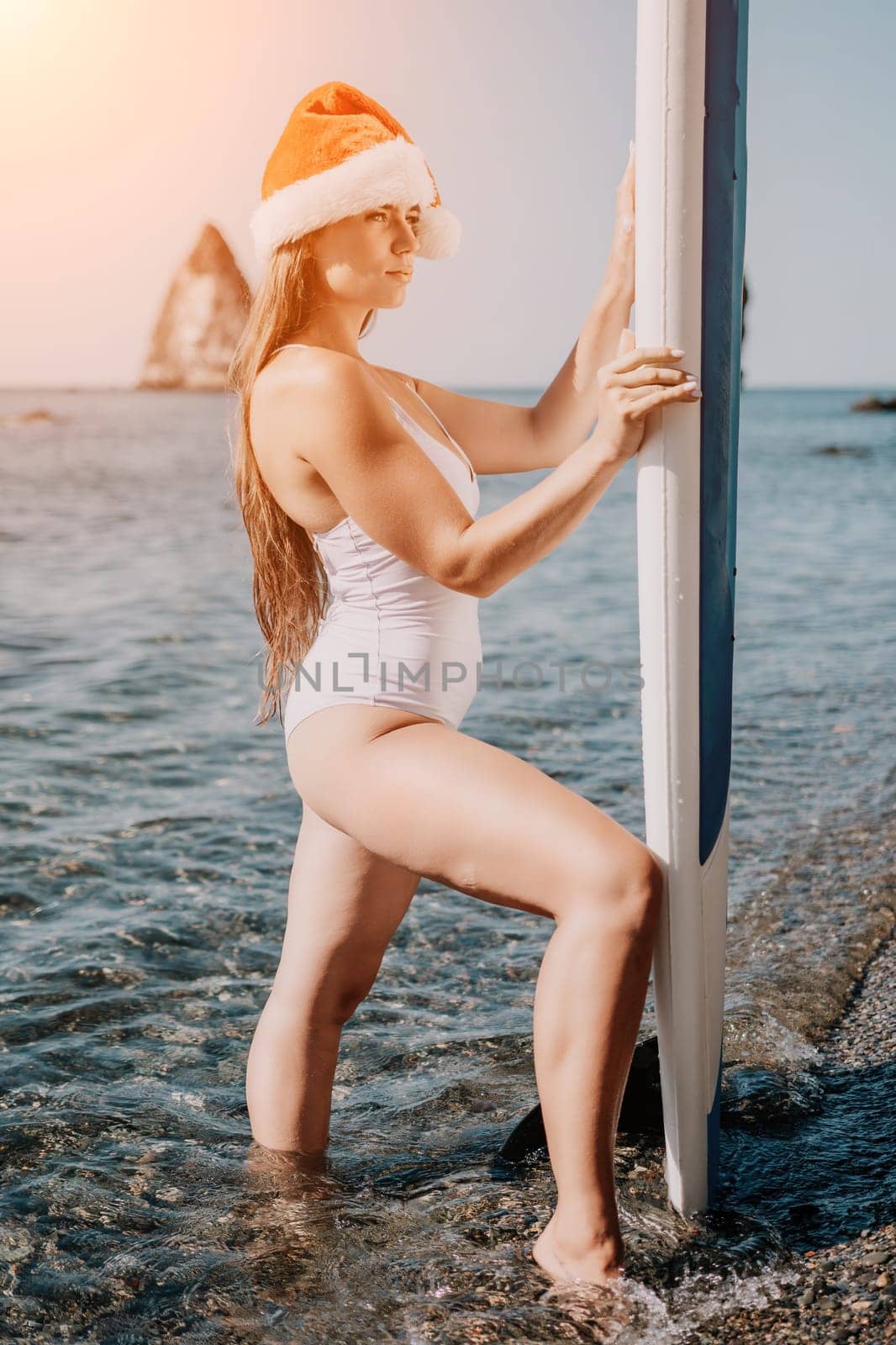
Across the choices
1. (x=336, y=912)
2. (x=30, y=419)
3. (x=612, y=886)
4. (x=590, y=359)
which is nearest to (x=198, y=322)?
(x=30, y=419)

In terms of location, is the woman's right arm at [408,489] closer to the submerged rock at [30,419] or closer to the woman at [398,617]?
the woman at [398,617]

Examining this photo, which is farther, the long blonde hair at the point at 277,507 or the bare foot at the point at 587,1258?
the long blonde hair at the point at 277,507

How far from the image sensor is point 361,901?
7.98ft

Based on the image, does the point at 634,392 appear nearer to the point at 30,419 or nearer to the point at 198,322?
the point at 30,419

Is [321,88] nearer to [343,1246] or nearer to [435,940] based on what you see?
[343,1246]

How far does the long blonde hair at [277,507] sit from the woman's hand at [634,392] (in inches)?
26.8

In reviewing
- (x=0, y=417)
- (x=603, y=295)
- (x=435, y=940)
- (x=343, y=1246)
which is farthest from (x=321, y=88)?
(x=0, y=417)

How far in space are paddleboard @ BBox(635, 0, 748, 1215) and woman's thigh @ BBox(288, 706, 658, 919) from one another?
0.62 ft

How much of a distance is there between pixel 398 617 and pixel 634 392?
0.61 metres

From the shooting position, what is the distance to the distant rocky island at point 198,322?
Answer: 11531 centimetres

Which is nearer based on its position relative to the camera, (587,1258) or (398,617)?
(587,1258)

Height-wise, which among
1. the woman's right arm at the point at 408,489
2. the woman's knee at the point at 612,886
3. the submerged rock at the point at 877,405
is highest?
the submerged rock at the point at 877,405

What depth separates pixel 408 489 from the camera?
6.83 feet

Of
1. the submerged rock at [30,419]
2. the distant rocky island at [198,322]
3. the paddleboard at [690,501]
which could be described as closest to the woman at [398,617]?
the paddleboard at [690,501]
